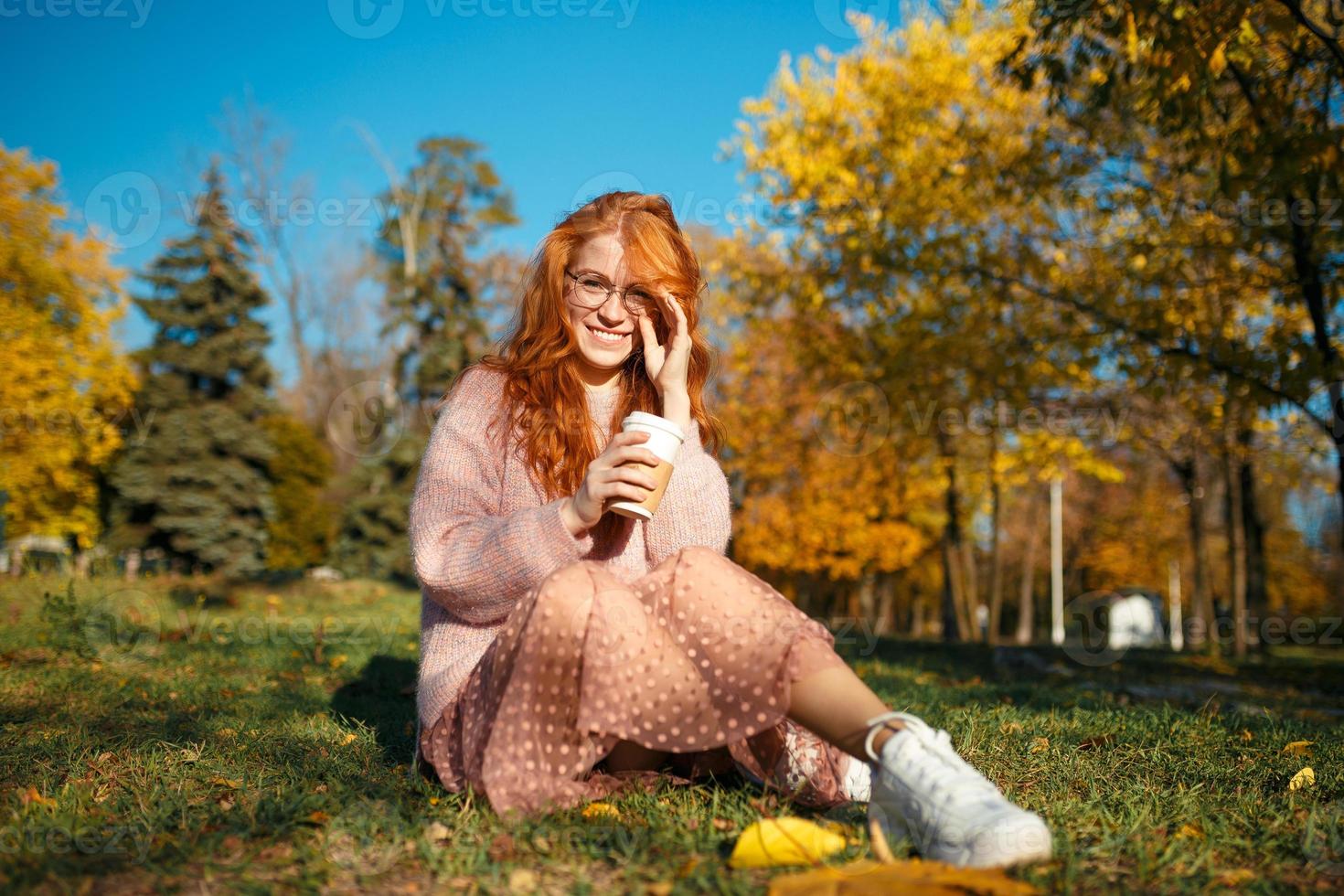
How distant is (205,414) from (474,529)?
18711mm

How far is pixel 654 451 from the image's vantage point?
2131 millimetres

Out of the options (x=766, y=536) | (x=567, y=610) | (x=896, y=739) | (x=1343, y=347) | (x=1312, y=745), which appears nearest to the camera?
(x=896, y=739)

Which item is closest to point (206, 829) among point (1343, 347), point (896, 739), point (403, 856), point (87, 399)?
point (403, 856)

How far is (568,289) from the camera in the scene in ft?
9.11

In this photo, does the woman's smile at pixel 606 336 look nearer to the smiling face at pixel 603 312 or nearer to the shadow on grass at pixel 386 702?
the smiling face at pixel 603 312

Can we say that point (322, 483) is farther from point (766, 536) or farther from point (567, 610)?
point (567, 610)

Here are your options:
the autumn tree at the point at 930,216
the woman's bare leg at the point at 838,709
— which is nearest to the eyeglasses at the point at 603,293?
the woman's bare leg at the point at 838,709

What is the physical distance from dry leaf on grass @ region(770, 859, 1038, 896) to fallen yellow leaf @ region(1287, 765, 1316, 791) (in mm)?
1421

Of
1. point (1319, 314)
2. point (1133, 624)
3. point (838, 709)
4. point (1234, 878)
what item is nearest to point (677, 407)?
point (838, 709)

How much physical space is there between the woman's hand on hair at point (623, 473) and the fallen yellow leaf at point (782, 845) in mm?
728

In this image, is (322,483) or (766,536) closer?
(766,536)

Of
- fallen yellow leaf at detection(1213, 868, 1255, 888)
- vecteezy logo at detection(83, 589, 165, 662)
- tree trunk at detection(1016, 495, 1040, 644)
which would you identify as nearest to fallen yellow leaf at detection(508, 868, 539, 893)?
fallen yellow leaf at detection(1213, 868, 1255, 888)

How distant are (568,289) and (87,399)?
12922mm

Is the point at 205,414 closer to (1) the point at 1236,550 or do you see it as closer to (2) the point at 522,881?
(1) the point at 1236,550
